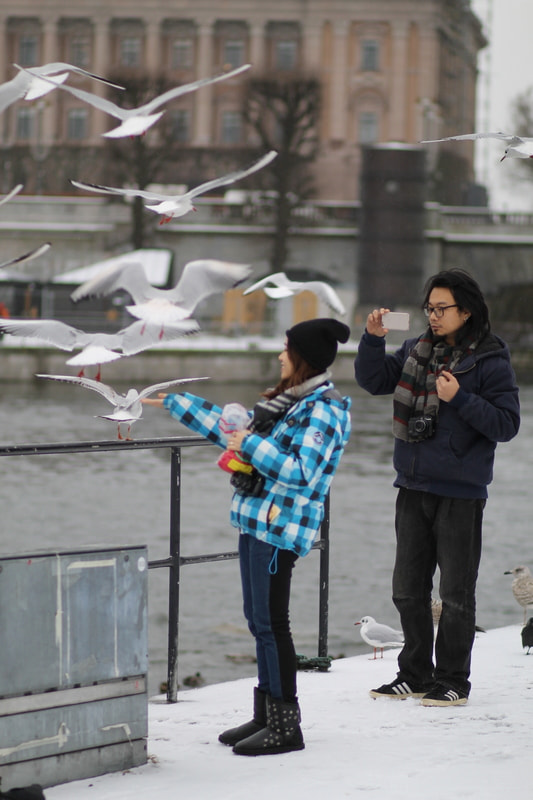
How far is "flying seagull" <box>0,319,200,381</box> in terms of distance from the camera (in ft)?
9.51

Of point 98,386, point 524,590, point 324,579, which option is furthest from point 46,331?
point 524,590

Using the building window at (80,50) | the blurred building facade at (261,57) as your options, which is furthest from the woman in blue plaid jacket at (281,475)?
the building window at (80,50)

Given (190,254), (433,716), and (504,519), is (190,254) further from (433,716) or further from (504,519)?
(433,716)

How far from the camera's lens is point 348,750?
9.68ft

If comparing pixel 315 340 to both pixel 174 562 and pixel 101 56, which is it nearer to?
pixel 174 562

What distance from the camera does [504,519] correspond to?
16.7 m

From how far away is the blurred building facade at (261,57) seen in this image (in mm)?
55250

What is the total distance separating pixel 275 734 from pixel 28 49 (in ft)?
194

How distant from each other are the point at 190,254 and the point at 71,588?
41.1 m

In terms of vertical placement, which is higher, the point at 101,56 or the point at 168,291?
the point at 101,56

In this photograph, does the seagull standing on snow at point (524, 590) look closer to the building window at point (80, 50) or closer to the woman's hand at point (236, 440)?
the woman's hand at point (236, 440)

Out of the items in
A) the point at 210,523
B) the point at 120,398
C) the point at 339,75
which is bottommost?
the point at 210,523

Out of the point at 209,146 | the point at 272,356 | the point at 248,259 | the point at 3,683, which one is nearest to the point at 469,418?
the point at 3,683

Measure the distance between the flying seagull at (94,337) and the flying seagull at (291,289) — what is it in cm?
19
